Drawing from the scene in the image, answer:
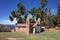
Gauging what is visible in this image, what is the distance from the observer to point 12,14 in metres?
79.2

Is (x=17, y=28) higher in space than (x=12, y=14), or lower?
lower

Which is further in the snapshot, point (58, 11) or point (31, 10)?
point (31, 10)

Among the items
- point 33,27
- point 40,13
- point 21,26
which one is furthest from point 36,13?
point 33,27

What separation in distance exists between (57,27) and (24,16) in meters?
26.8

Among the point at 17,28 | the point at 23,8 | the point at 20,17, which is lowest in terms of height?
the point at 17,28

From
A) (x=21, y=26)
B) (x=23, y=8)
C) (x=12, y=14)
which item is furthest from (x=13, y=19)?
(x=21, y=26)

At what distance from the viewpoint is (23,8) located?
265ft

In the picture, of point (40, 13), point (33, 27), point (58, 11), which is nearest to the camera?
point (33, 27)

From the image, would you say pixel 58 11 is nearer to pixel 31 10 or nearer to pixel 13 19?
pixel 31 10

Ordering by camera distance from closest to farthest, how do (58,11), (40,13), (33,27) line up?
(33,27)
(58,11)
(40,13)

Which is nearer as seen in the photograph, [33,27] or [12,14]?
[33,27]

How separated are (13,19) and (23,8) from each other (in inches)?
335

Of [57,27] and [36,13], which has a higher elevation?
[36,13]

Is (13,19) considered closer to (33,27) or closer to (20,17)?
(20,17)
